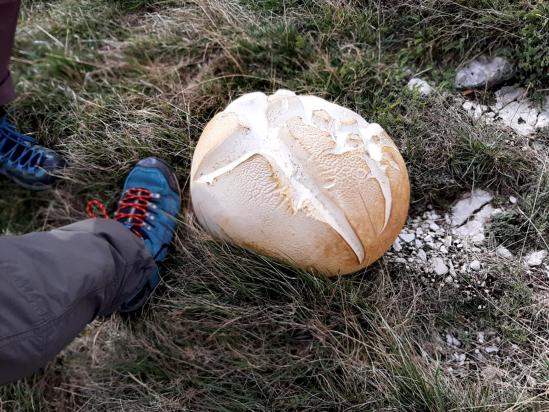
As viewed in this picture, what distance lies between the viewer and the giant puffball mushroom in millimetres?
1707

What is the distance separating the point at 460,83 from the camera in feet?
7.73

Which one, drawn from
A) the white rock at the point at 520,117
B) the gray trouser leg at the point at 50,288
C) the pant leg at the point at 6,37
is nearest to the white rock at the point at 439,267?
the white rock at the point at 520,117

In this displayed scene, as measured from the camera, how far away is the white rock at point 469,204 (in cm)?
223

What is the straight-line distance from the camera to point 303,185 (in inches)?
68.6

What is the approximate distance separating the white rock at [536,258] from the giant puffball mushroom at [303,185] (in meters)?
0.70

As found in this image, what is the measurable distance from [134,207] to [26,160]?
0.73 meters

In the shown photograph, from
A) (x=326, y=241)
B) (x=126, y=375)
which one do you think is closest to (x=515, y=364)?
(x=326, y=241)

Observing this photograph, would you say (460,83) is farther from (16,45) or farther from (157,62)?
(16,45)

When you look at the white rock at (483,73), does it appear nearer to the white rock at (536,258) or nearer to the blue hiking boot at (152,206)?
the white rock at (536,258)

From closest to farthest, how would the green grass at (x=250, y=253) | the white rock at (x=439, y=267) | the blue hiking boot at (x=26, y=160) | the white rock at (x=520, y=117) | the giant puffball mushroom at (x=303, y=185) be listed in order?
the giant puffball mushroom at (x=303, y=185)
the green grass at (x=250, y=253)
the white rock at (x=439, y=267)
the white rock at (x=520, y=117)
the blue hiking boot at (x=26, y=160)

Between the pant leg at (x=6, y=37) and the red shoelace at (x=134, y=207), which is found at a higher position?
the pant leg at (x=6, y=37)

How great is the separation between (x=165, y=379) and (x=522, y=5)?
2.34 meters

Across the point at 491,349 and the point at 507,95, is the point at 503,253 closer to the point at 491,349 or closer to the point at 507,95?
the point at 491,349

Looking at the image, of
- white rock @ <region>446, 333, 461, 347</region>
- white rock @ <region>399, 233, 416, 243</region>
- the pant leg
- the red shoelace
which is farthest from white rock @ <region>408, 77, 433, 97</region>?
the pant leg
